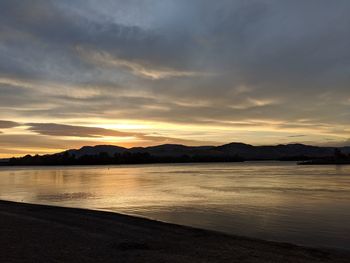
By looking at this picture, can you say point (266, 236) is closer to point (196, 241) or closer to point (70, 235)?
point (196, 241)

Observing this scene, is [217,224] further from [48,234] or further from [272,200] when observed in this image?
[272,200]

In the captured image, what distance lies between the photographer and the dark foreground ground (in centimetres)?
1162

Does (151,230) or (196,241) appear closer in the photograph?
(196,241)

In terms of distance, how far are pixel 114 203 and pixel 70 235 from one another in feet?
55.8

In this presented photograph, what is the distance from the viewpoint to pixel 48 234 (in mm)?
15344

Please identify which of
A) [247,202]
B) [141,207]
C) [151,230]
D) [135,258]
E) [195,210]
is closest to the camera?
[135,258]

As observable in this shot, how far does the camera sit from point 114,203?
32125mm

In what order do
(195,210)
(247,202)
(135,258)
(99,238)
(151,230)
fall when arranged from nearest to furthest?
(135,258), (99,238), (151,230), (195,210), (247,202)

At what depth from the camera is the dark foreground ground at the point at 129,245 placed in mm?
11625

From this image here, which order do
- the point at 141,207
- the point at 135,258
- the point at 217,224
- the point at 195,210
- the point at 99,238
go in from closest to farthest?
the point at 135,258 < the point at 99,238 < the point at 217,224 < the point at 195,210 < the point at 141,207

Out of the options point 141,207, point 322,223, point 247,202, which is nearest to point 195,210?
point 141,207

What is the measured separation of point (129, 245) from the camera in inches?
539

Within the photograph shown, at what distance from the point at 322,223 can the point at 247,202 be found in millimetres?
10584

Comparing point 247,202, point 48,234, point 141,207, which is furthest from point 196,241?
point 247,202
